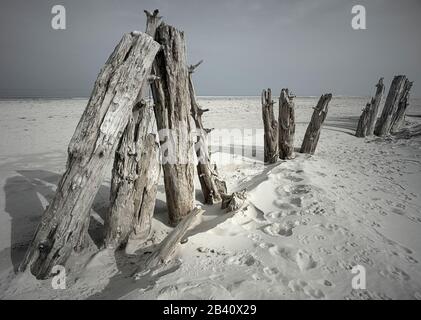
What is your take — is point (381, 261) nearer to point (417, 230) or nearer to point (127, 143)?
point (417, 230)

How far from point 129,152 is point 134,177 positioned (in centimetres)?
34

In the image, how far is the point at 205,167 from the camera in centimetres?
418

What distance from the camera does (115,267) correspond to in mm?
2875

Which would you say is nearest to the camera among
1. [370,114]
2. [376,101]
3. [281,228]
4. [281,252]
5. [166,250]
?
[281,252]

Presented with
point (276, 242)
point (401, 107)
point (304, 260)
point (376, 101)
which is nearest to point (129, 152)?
point (276, 242)

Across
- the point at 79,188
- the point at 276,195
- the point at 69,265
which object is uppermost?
the point at 79,188

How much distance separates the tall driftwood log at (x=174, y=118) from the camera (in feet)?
10.5

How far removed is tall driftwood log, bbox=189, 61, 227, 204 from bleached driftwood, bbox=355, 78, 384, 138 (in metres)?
7.96

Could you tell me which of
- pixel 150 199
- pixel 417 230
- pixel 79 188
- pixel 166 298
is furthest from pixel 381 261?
pixel 79 188

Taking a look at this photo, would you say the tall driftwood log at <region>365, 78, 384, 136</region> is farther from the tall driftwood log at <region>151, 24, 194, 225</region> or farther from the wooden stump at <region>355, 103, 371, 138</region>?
the tall driftwood log at <region>151, 24, 194, 225</region>

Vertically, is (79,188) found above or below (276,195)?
above

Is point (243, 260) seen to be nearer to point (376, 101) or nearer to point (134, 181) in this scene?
point (134, 181)

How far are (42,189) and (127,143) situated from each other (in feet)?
10.8

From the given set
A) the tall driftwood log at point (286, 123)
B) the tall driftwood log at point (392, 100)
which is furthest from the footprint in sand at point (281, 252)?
the tall driftwood log at point (392, 100)
